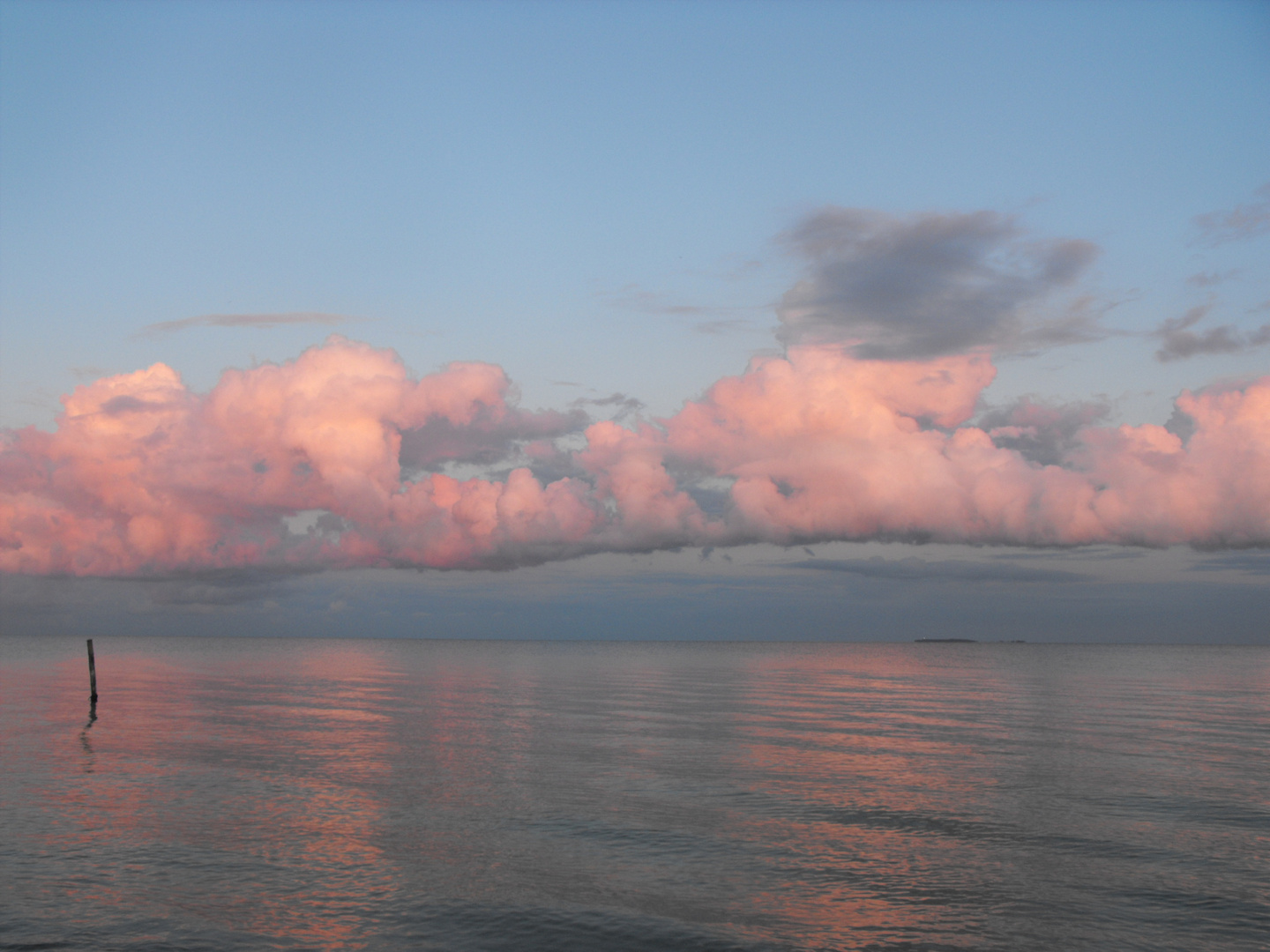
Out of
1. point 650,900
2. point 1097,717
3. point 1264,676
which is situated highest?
point 650,900

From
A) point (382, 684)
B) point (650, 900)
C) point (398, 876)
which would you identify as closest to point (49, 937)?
point (398, 876)

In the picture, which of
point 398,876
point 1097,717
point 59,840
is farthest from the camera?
point 1097,717

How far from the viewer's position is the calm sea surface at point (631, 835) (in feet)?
53.3

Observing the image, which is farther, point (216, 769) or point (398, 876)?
point (216, 769)

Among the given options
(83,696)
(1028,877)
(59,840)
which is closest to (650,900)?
(1028,877)

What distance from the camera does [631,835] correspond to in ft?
72.9

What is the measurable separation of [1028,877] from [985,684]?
76.5 meters

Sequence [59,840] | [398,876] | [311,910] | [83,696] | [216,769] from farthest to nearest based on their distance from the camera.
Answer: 1. [83,696]
2. [216,769]
3. [59,840]
4. [398,876]
5. [311,910]

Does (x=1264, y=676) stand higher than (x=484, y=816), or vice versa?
(x=484, y=816)

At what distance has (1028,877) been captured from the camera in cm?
1903

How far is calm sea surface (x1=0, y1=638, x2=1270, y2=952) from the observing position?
53.3 feet

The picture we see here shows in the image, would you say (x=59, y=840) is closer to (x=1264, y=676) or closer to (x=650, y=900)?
(x=650, y=900)

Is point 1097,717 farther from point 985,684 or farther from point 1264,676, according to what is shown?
point 1264,676

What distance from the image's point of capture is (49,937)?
51.1 feet
